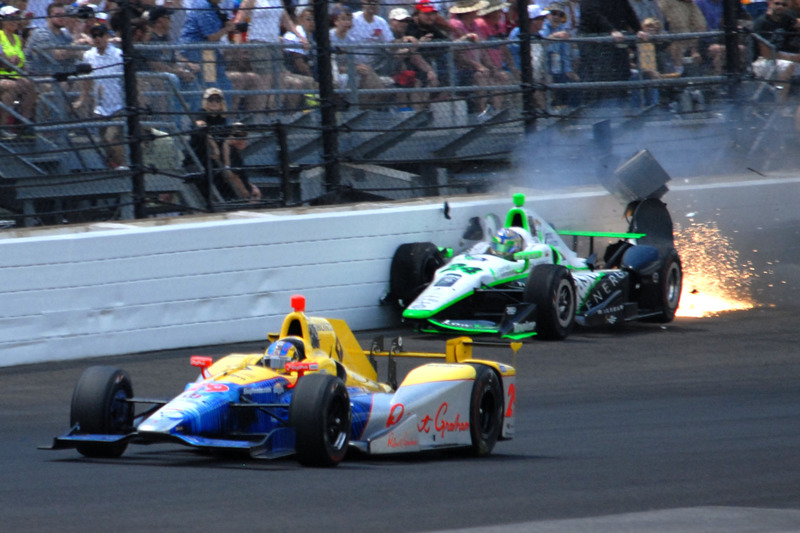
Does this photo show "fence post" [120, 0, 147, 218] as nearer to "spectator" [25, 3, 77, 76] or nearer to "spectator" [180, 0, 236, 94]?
"spectator" [25, 3, 77, 76]

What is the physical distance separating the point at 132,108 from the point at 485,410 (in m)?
4.59

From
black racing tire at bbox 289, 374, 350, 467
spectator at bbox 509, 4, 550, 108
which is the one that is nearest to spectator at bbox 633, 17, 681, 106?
spectator at bbox 509, 4, 550, 108

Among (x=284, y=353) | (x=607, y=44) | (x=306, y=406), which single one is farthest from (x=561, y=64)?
(x=306, y=406)

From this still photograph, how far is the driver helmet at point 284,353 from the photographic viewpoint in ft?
20.8

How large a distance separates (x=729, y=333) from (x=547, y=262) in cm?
174

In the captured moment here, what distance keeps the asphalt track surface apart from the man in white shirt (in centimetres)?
323

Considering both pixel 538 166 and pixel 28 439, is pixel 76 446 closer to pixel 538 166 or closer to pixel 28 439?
pixel 28 439

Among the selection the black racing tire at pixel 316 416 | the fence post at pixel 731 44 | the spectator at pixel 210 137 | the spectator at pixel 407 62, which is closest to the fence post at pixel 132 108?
the spectator at pixel 210 137

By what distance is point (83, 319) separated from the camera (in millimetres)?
9656

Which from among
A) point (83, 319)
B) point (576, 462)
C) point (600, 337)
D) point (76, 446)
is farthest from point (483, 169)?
point (76, 446)

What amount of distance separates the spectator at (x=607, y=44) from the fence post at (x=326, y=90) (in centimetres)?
292

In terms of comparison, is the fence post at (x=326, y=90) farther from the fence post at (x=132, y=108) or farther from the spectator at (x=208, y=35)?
the fence post at (x=132, y=108)

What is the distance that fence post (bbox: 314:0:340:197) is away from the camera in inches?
444

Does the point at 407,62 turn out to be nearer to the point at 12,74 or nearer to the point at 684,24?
the point at 684,24
